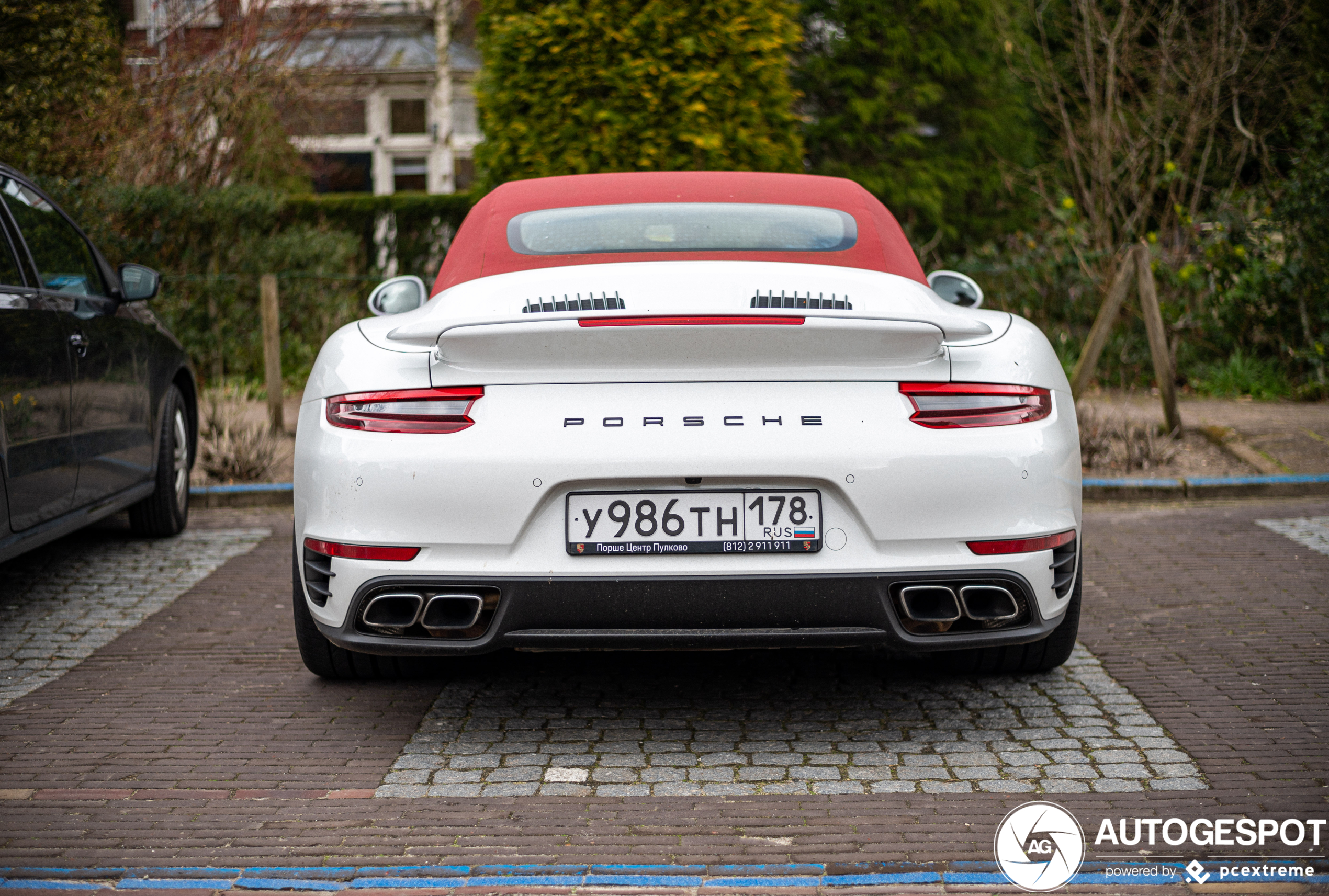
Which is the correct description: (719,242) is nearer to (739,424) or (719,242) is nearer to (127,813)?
(739,424)

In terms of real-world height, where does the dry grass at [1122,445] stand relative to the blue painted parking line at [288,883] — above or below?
below

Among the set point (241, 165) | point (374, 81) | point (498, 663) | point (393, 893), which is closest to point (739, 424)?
point (393, 893)

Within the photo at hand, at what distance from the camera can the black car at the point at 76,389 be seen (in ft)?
15.0

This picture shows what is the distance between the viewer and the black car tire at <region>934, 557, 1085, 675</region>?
3939 millimetres

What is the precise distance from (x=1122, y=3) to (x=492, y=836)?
1145 cm

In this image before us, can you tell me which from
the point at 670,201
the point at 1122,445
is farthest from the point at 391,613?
the point at 1122,445

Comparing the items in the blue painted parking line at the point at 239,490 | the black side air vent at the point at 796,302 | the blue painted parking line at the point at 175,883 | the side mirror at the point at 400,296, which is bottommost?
the blue painted parking line at the point at 239,490

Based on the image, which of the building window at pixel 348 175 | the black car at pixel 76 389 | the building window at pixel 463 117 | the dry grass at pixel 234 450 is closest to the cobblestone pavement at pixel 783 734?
the black car at pixel 76 389

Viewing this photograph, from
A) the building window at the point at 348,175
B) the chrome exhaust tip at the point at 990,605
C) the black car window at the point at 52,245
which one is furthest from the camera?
the building window at the point at 348,175

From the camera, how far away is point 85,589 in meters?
5.49

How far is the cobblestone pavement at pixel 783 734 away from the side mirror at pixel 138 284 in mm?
2753

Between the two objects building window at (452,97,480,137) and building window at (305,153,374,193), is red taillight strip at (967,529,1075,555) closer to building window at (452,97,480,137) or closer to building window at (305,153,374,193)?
building window at (305,153,374,193)

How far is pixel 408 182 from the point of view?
89.2 feet

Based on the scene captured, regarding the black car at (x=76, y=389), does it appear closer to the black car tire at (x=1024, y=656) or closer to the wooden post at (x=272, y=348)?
the wooden post at (x=272, y=348)
